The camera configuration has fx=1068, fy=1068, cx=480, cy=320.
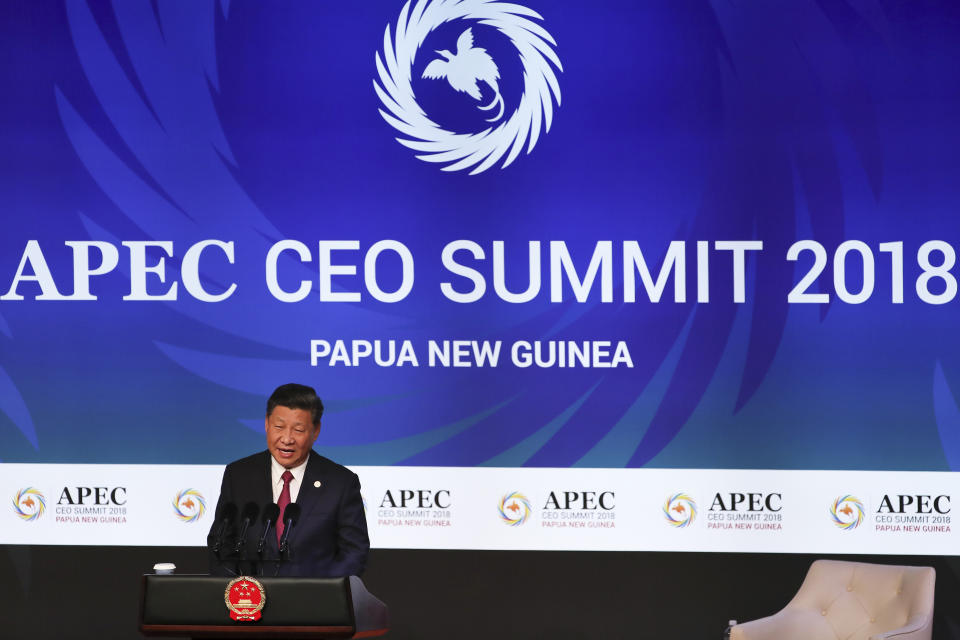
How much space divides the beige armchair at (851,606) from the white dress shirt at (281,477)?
1.90 meters

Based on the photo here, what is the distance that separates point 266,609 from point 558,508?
2441 mm

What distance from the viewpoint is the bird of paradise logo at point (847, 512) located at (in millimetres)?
5031

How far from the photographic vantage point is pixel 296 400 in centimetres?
357

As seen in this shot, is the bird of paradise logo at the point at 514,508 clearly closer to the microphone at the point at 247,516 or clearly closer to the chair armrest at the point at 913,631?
the chair armrest at the point at 913,631

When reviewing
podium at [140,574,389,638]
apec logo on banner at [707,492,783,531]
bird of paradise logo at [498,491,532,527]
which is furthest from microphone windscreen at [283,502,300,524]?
A: apec logo on banner at [707,492,783,531]

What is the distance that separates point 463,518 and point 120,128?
8.50 feet

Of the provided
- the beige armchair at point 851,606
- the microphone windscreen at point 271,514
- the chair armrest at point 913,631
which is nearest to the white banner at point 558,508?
the beige armchair at point 851,606

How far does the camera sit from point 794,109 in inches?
199

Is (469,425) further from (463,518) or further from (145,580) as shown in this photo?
(145,580)

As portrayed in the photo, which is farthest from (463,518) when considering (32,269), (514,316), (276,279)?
(32,269)

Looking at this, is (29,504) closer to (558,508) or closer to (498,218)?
(558,508)

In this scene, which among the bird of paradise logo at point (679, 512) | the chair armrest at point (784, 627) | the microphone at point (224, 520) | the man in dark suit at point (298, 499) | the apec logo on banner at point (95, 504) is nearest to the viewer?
the microphone at point (224, 520)

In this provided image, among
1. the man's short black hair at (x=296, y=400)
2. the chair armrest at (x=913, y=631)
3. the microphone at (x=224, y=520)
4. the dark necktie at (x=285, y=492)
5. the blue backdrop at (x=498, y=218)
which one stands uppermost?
the blue backdrop at (x=498, y=218)

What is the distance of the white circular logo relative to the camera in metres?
5.20
